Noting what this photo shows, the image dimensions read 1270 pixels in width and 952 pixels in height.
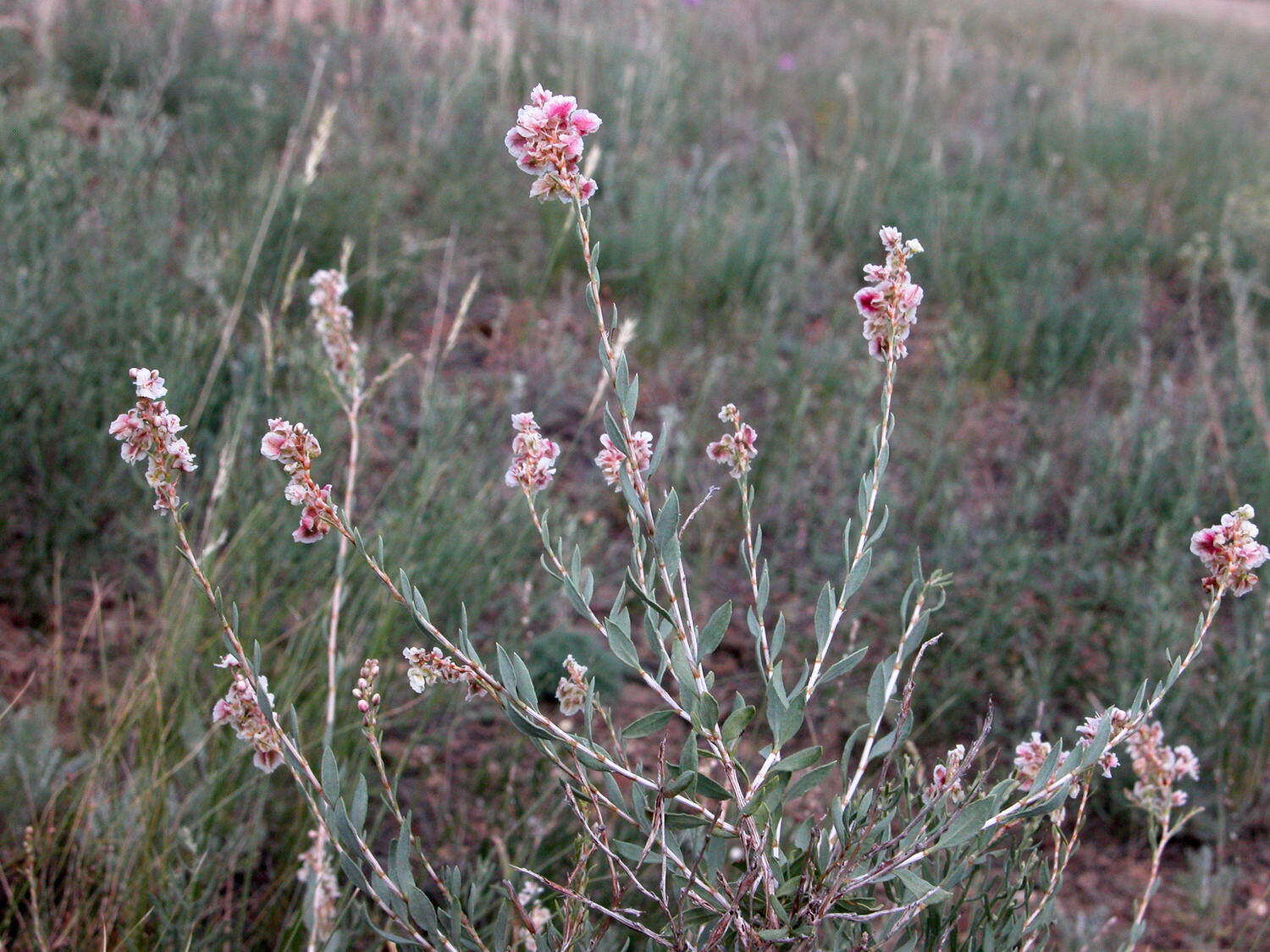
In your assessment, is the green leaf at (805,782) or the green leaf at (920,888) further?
the green leaf at (805,782)

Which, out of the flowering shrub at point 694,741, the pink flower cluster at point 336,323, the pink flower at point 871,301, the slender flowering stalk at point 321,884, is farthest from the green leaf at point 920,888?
the pink flower cluster at point 336,323

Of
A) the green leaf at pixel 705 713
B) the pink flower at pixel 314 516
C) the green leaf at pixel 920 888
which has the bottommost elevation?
the green leaf at pixel 920 888

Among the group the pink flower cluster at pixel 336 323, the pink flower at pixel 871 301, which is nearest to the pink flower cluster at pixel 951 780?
the pink flower at pixel 871 301

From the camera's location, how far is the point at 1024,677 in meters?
2.55

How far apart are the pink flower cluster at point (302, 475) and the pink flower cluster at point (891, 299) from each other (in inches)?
22.4

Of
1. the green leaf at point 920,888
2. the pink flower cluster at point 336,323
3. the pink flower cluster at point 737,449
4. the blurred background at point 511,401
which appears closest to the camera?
the green leaf at point 920,888

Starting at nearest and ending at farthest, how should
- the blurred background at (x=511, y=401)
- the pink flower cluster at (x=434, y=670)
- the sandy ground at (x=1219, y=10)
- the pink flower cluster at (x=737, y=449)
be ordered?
1. the pink flower cluster at (x=434, y=670)
2. the pink flower cluster at (x=737, y=449)
3. the blurred background at (x=511, y=401)
4. the sandy ground at (x=1219, y=10)

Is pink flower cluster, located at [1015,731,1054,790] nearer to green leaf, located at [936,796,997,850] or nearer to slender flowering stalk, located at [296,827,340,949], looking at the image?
green leaf, located at [936,796,997,850]

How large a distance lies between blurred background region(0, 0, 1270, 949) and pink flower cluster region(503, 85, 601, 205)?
0.82m

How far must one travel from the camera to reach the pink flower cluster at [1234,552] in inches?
43.4

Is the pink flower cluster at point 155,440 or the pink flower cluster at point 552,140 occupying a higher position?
the pink flower cluster at point 552,140

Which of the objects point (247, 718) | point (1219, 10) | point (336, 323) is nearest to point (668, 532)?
point (247, 718)

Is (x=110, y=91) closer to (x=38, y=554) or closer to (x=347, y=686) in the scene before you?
(x=38, y=554)

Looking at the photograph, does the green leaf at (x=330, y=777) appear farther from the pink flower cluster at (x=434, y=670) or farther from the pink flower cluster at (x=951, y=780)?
A: the pink flower cluster at (x=951, y=780)
